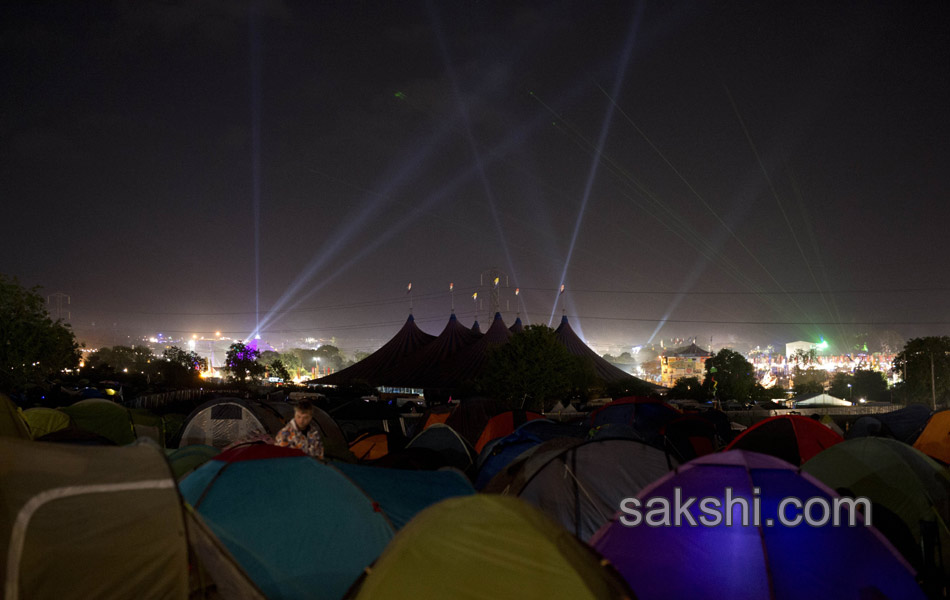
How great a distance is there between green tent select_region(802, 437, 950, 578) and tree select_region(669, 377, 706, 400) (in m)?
34.4

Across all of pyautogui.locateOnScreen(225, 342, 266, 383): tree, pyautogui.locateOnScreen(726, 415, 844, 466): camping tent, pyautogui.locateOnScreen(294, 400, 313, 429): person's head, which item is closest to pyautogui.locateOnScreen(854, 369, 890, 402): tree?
pyautogui.locateOnScreen(225, 342, 266, 383): tree

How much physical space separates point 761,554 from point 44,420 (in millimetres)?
13620

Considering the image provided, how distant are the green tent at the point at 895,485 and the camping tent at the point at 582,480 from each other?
7.03 feet

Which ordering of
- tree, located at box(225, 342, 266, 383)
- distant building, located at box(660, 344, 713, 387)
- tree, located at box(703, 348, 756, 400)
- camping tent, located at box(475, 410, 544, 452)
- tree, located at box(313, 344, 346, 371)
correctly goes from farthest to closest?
tree, located at box(313, 344, 346, 371)
distant building, located at box(660, 344, 713, 387)
tree, located at box(225, 342, 266, 383)
tree, located at box(703, 348, 756, 400)
camping tent, located at box(475, 410, 544, 452)

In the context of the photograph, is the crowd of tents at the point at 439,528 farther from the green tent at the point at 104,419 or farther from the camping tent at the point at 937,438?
the camping tent at the point at 937,438

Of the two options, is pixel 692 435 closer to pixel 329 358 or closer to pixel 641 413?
pixel 641 413

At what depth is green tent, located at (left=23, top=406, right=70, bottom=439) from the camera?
12.2 metres

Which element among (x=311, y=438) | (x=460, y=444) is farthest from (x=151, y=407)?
(x=311, y=438)

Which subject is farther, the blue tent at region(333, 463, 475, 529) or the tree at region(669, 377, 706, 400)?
the tree at region(669, 377, 706, 400)

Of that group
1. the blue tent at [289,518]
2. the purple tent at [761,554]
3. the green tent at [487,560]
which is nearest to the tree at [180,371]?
the blue tent at [289,518]

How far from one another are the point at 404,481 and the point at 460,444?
5492 mm

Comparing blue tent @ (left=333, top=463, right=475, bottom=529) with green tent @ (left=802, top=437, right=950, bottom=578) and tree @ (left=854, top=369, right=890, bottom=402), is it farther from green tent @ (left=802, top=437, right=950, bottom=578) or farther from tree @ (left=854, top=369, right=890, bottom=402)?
tree @ (left=854, top=369, right=890, bottom=402)

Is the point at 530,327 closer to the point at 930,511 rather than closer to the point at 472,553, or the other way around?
the point at 930,511

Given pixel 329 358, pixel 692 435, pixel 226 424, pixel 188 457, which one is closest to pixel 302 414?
pixel 188 457
